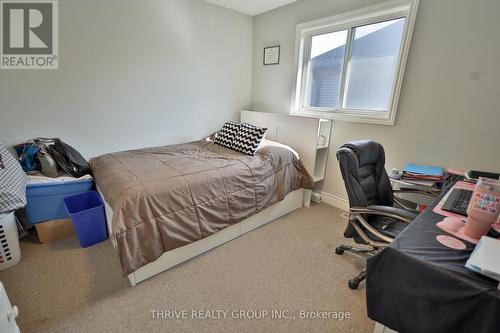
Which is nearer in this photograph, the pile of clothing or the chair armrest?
the chair armrest

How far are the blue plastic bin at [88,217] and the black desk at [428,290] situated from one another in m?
2.10

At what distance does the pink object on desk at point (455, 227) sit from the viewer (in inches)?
36.3

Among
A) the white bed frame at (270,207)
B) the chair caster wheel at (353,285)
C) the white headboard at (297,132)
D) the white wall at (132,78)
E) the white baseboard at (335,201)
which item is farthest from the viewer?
the white baseboard at (335,201)

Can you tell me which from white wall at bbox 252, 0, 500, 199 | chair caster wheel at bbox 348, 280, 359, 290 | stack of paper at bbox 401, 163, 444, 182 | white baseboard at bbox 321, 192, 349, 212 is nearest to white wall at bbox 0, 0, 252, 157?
white wall at bbox 252, 0, 500, 199

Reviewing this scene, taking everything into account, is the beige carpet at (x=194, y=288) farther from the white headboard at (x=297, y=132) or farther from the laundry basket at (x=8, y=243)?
the white headboard at (x=297, y=132)

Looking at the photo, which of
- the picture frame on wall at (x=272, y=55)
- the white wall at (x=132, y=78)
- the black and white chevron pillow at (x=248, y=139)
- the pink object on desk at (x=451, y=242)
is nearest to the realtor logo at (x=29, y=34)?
the white wall at (x=132, y=78)

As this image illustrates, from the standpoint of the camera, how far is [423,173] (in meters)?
1.92

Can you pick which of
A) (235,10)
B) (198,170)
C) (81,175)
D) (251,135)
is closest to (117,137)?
(81,175)

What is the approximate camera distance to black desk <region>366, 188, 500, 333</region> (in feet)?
2.18

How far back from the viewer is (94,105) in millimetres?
2412

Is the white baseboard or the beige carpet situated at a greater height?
the white baseboard

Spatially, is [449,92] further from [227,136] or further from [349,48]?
[227,136]

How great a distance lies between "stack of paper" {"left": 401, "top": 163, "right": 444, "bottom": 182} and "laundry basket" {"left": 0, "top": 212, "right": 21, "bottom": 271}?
3154 millimetres

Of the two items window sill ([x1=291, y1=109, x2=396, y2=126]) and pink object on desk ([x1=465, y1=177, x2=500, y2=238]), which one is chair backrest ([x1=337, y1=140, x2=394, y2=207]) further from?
window sill ([x1=291, y1=109, x2=396, y2=126])
